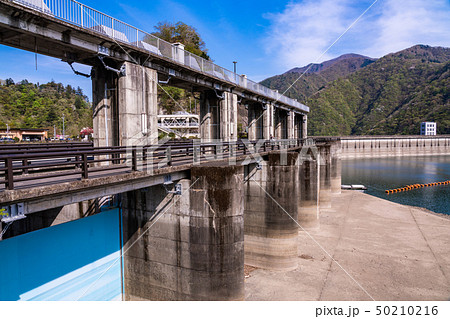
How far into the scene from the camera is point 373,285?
56.5ft

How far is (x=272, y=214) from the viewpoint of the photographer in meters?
18.6

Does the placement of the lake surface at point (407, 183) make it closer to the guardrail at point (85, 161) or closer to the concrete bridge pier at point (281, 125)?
the concrete bridge pier at point (281, 125)

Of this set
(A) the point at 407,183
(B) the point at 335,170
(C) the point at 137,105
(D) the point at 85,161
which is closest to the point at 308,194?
(C) the point at 137,105

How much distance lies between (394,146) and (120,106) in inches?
4851

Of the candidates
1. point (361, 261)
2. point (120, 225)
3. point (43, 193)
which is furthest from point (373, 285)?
point (43, 193)

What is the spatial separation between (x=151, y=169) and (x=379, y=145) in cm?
12149

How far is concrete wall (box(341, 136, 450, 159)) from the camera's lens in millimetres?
111688

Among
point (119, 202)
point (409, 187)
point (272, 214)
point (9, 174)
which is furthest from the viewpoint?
point (409, 187)

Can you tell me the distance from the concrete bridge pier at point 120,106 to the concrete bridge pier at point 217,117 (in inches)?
423

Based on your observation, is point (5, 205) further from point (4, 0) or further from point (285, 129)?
point (285, 129)

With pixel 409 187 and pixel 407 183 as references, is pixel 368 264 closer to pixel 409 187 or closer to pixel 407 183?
pixel 409 187

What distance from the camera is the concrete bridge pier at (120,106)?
1466cm

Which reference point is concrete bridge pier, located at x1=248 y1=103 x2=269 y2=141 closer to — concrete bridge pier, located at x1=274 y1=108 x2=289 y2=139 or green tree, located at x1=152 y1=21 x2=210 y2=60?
concrete bridge pier, located at x1=274 y1=108 x2=289 y2=139

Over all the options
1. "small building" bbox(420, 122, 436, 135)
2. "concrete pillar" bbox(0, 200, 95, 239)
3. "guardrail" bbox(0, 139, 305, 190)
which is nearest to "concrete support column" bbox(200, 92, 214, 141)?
"guardrail" bbox(0, 139, 305, 190)
